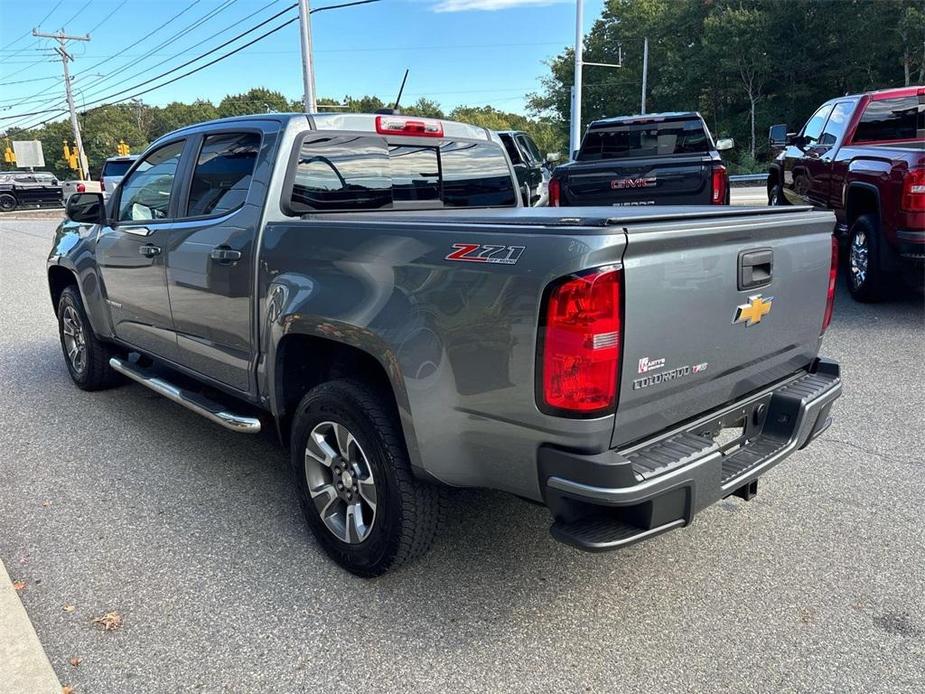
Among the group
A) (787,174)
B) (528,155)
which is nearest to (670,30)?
(528,155)

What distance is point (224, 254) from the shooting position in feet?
11.2

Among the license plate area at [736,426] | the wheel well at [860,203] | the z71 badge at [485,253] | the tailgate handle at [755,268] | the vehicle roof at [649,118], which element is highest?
the vehicle roof at [649,118]

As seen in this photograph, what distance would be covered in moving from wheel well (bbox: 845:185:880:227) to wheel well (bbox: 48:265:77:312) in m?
7.20

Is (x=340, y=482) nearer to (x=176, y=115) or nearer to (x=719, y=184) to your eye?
(x=719, y=184)

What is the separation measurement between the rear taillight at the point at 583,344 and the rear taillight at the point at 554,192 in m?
6.83

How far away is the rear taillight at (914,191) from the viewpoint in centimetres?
614

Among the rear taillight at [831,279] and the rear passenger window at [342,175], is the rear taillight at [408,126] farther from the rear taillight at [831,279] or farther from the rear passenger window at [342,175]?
the rear taillight at [831,279]

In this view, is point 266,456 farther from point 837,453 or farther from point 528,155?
point 528,155

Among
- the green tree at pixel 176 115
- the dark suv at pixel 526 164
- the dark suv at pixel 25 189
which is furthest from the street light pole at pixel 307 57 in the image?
the green tree at pixel 176 115

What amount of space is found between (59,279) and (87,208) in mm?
1252

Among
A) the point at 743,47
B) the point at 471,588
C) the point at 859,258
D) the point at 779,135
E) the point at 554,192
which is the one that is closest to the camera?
the point at 471,588

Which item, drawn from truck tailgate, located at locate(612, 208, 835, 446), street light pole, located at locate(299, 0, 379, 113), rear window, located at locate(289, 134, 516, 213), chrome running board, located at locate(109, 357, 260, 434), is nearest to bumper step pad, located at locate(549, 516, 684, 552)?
truck tailgate, located at locate(612, 208, 835, 446)

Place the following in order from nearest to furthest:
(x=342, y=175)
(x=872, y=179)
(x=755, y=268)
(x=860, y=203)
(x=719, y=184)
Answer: (x=755, y=268)
(x=342, y=175)
(x=872, y=179)
(x=860, y=203)
(x=719, y=184)

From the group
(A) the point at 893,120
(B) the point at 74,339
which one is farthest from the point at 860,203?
(B) the point at 74,339
